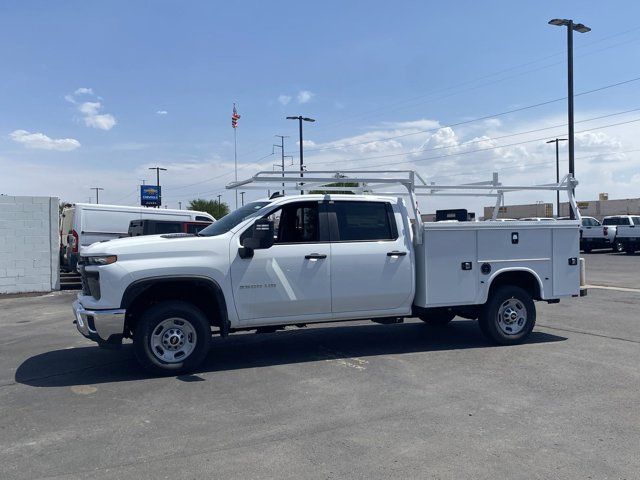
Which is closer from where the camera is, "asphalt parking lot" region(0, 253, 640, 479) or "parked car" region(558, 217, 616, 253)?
"asphalt parking lot" region(0, 253, 640, 479)

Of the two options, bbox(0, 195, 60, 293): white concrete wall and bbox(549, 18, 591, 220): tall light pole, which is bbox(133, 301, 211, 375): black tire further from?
bbox(549, 18, 591, 220): tall light pole

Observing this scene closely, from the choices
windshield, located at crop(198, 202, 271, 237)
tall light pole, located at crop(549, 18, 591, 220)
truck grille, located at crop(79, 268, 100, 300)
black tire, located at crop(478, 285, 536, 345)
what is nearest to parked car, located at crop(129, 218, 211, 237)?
windshield, located at crop(198, 202, 271, 237)

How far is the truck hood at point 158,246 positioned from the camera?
654cm

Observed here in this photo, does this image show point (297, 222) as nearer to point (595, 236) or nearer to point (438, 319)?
point (438, 319)

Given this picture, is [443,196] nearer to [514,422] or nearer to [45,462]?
[514,422]

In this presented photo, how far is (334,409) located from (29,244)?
13193 millimetres

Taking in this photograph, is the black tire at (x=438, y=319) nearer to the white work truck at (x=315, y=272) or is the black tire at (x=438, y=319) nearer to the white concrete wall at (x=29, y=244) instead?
the white work truck at (x=315, y=272)

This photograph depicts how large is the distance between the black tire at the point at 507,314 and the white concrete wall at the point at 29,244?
1243 cm

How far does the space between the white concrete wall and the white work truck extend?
33.4ft

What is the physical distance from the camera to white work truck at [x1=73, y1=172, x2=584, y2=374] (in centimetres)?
659

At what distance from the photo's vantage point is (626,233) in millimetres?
30781

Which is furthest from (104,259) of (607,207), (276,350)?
(607,207)

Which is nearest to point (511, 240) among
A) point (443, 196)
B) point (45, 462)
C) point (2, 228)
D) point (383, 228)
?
point (443, 196)

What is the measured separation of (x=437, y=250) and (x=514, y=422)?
314 cm
